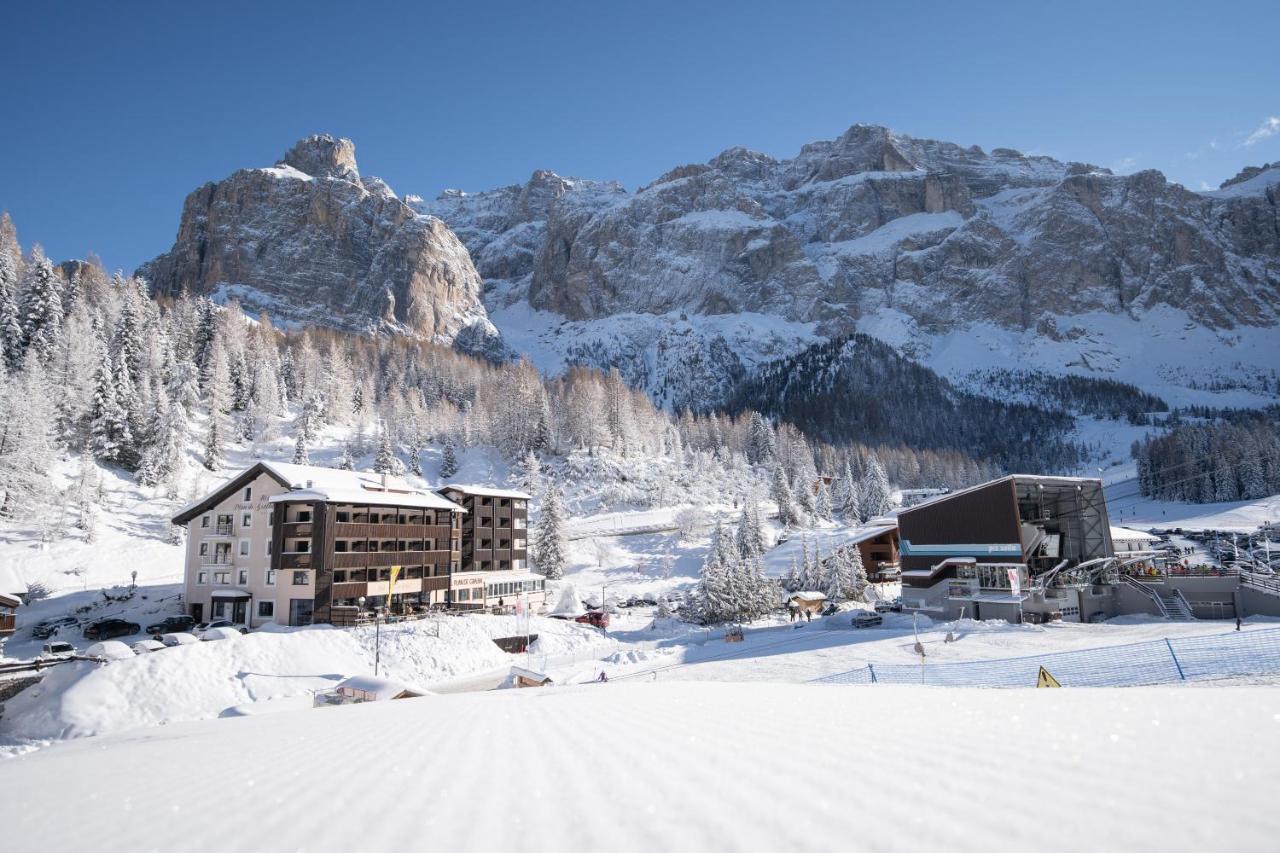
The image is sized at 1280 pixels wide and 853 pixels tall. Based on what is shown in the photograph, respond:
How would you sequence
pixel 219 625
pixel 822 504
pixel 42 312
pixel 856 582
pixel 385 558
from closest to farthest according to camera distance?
pixel 219 625
pixel 385 558
pixel 856 582
pixel 42 312
pixel 822 504

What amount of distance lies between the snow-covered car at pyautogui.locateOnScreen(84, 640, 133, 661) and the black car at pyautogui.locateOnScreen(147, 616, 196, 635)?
39.7 ft

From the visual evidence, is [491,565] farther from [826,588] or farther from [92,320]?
[92,320]

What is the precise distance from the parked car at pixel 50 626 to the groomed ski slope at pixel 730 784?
3663 centimetres

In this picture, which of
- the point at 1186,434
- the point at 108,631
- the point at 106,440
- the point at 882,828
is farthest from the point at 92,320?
the point at 1186,434

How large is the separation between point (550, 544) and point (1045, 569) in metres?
45.0

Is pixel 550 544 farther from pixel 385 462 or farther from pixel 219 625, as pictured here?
pixel 219 625

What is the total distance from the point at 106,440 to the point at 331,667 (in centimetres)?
5108

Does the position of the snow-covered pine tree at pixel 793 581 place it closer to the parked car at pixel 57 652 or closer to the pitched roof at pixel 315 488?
the pitched roof at pixel 315 488

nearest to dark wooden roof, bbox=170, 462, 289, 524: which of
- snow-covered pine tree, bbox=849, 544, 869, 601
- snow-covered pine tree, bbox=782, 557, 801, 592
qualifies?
snow-covered pine tree, bbox=782, 557, 801, 592

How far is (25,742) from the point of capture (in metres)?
23.6

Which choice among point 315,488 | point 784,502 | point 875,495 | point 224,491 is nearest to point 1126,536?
point 784,502

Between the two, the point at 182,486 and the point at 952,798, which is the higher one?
the point at 182,486

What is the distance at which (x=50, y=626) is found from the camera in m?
39.9

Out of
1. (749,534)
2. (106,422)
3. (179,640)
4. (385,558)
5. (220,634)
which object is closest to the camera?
(179,640)
